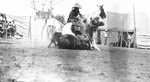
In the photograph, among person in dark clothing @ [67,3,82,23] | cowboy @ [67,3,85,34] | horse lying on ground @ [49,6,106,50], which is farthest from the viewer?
person in dark clothing @ [67,3,82,23]

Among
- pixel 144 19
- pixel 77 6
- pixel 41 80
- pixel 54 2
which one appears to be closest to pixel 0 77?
pixel 41 80

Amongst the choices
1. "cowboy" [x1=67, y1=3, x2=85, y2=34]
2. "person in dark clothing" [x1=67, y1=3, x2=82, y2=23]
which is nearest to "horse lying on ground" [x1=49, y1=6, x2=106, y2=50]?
"cowboy" [x1=67, y1=3, x2=85, y2=34]

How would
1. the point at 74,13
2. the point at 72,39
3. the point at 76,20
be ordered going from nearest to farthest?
the point at 72,39, the point at 76,20, the point at 74,13

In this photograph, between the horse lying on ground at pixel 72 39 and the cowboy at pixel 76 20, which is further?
the cowboy at pixel 76 20

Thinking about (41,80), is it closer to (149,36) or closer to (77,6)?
(77,6)

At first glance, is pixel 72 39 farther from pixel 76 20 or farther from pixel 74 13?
pixel 74 13

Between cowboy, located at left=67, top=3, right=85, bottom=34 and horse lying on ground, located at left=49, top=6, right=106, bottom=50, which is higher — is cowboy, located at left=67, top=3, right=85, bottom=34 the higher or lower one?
the higher one

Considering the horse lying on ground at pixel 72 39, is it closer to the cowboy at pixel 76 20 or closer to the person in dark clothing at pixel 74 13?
the cowboy at pixel 76 20

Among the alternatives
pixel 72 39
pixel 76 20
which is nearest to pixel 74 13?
pixel 76 20

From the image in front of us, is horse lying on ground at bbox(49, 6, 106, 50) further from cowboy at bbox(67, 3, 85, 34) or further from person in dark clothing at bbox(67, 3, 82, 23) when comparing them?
person in dark clothing at bbox(67, 3, 82, 23)

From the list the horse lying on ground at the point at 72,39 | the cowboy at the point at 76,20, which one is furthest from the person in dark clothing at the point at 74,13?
the horse lying on ground at the point at 72,39

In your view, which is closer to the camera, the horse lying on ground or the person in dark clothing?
the horse lying on ground

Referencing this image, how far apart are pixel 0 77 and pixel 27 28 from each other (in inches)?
805

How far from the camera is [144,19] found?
2845 centimetres
